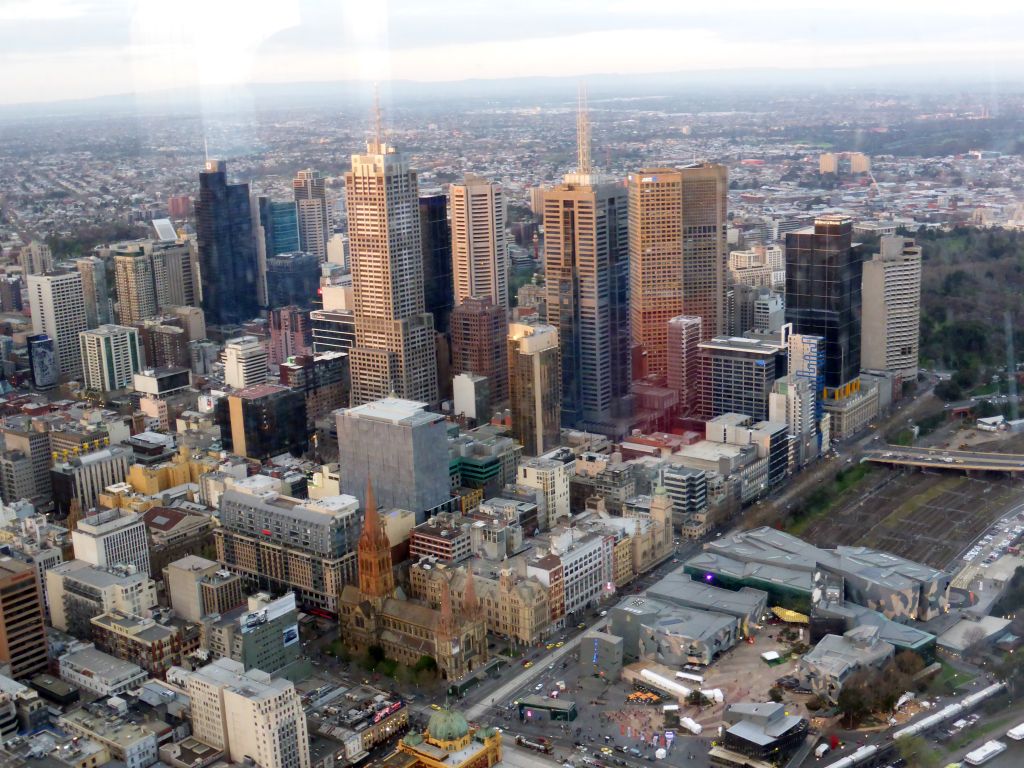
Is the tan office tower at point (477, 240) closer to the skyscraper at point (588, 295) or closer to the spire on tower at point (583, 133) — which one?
the spire on tower at point (583, 133)

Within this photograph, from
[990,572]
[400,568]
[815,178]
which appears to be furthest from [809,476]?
[815,178]

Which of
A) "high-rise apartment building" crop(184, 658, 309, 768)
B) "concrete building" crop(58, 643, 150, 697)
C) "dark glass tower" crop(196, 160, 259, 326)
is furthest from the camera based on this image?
"dark glass tower" crop(196, 160, 259, 326)

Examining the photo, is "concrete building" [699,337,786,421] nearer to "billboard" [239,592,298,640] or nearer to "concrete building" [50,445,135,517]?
"billboard" [239,592,298,640]

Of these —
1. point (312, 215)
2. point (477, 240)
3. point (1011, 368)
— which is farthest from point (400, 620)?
point (312, 215)

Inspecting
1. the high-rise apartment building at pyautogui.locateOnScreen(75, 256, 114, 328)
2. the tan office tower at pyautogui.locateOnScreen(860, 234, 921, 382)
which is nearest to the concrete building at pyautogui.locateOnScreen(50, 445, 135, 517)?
the high-rise apartment building at pyautogui.locateOnScreen(75, 256, 114, 328)

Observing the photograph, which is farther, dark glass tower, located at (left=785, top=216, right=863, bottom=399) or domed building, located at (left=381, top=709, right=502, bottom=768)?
dark glass tower, located at (left=785, top=216, right=863, bottom=399)

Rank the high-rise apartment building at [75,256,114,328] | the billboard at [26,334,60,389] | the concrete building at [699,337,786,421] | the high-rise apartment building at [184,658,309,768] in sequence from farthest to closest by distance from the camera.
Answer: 1. the high-rise apartment building at [75,256,114,328]
2. the billboard at [26,334,60,389]
3. the concrete building at [699,337,786,421]
4. the high-rise apartment building at [184,658,309,768]

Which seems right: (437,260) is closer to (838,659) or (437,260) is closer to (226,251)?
(226,251)
